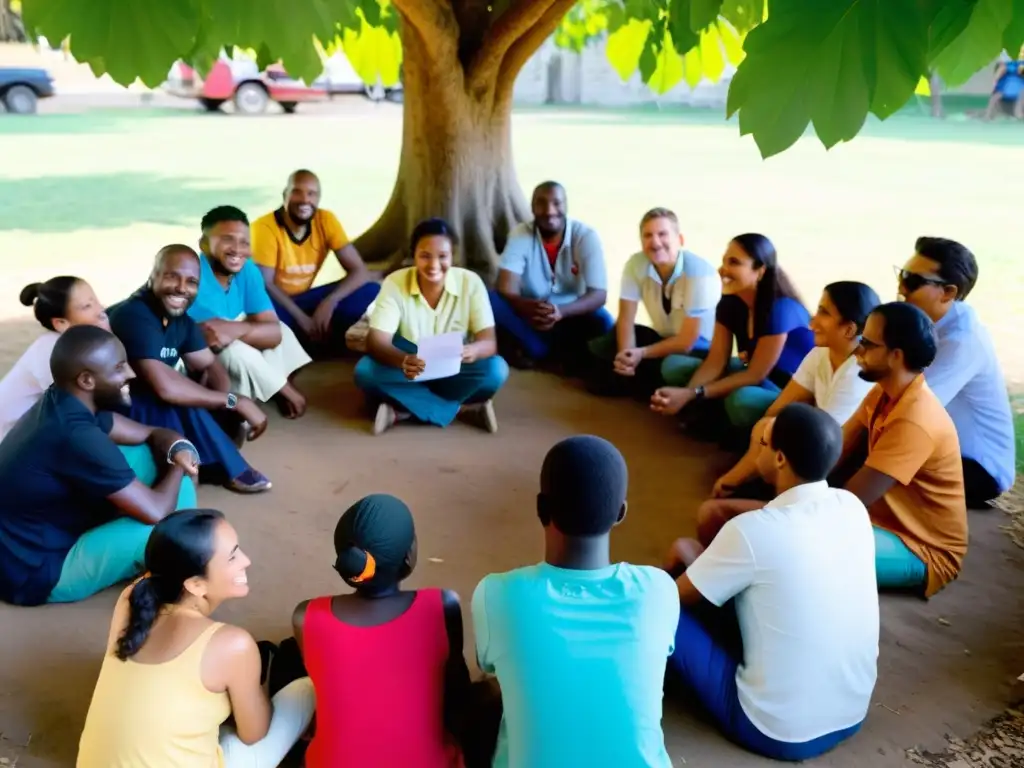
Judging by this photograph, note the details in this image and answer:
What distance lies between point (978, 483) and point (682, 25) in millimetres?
2558

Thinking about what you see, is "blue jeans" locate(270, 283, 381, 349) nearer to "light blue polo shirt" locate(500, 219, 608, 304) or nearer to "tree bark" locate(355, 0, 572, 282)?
"tree bark" locate(355, 0, 572, 282)

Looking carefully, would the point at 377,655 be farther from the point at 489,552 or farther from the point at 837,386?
the point at 837,386

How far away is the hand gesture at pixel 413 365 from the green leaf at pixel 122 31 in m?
3.14

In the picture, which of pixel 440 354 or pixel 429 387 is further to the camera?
pixel 429 387

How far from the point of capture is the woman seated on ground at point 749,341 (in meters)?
4.52

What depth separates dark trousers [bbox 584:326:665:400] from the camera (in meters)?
5.56

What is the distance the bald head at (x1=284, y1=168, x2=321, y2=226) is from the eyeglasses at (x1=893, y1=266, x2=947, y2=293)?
340cm

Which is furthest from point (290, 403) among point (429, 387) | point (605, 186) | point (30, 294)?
point (605, 186)

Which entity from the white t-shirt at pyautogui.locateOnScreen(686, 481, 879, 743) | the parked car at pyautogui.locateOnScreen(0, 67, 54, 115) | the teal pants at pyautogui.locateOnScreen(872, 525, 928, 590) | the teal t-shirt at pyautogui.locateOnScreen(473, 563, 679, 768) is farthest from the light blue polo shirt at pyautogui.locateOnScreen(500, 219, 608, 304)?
the parked car at pyautogui.locateOnScreen(0, 67, 54, 115)

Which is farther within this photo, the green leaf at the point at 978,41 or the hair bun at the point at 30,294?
the hair bun at the point at 30,294

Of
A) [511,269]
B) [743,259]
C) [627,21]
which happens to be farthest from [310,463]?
[627,21]

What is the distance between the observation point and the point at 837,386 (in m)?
3.79

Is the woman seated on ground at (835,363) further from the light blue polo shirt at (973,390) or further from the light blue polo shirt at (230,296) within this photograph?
the light blue polo shirt at (230,296)

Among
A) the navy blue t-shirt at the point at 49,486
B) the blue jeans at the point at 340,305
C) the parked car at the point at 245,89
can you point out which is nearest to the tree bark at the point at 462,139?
the blue jeans at the point at 340,305
